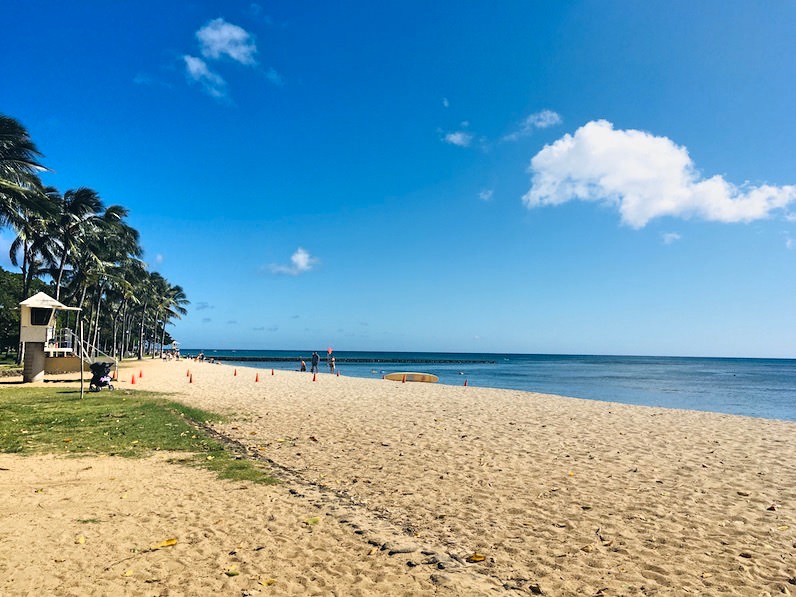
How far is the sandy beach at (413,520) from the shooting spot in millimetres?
4855

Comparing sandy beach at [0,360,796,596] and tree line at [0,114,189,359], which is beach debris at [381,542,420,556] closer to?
sandy beach at [0,360,796,596]

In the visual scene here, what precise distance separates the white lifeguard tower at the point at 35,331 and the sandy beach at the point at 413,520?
1809cm

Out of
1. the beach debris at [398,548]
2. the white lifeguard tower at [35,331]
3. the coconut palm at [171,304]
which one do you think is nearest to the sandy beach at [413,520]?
the beach debris at [398,548]

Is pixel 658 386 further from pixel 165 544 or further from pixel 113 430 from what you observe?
pixel 165 544

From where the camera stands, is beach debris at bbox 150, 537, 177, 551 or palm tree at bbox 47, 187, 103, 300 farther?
palm tree at bbox 47, 187, 103, 300

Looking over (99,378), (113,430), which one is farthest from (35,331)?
(113,430)

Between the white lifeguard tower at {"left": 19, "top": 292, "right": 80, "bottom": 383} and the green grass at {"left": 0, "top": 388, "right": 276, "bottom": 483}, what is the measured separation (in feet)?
22.7

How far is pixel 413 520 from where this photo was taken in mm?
6648

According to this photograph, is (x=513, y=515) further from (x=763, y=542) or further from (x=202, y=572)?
(x=202, y=572)

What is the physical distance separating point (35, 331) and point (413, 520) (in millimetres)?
25377

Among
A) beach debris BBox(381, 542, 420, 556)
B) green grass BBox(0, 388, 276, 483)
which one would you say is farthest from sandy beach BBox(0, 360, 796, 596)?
green grass BBox(0, 388, 276, 483)

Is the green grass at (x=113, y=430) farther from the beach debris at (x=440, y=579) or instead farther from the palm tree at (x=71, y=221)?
the palm tree at (x=71, y=221)

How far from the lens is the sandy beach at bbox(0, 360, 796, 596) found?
4.86 m

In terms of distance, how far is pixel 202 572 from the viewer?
4883 millimetres
